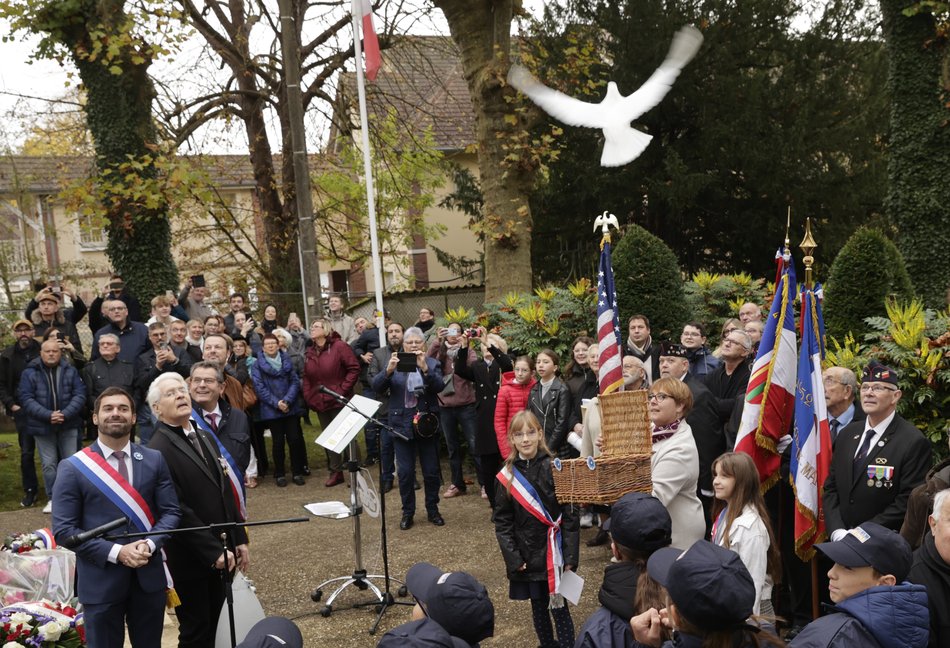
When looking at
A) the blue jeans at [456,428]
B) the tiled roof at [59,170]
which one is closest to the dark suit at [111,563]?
the blue jeans at [456,428]

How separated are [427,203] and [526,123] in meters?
9.56

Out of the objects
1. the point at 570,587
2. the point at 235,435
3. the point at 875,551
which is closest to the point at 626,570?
the point at 875,551

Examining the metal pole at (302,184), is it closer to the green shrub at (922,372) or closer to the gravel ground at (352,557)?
the gravel ground at (352,557)

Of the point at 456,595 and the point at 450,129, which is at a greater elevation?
the point at 450,129

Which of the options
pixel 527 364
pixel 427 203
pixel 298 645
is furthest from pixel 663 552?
pixel 427 203

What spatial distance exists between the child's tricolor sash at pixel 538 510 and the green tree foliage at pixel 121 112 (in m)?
10.3

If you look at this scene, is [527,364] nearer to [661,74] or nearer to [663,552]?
[661,74]

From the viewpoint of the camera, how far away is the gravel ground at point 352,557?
6.11 metres

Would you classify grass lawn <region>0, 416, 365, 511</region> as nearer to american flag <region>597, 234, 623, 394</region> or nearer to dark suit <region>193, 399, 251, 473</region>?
dark suit <region>193, 399, 251, 473</region>

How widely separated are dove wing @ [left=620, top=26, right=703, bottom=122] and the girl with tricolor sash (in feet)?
9.57

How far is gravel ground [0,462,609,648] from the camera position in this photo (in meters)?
6.11

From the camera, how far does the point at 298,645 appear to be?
321 cm

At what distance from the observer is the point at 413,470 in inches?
338

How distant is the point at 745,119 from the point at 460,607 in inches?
604
